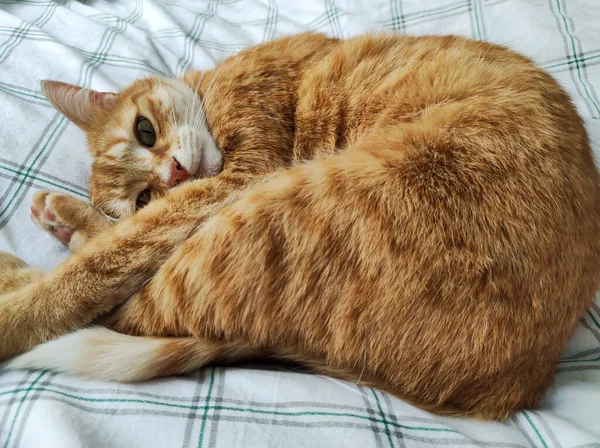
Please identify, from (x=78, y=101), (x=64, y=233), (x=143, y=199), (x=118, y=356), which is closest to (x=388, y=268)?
(x=118, y=356)

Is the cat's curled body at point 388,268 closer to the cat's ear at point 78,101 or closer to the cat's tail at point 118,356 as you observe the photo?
the cat's tail at point 118,356

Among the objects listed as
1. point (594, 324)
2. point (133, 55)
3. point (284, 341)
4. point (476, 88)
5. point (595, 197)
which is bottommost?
point (594, 324)

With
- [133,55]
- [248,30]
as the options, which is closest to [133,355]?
[133,55]

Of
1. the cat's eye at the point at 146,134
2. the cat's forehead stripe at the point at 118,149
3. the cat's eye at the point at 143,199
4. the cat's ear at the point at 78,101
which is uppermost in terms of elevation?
the cat's ear at the point at 78,101

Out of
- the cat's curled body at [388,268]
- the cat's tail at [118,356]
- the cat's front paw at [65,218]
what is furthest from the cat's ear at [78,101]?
the cat's tail at [118,356]

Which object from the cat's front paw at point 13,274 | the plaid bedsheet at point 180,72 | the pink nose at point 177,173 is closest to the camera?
the plaid bedsheet at point 180,72

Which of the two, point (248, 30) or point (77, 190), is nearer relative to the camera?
point (77, 190)

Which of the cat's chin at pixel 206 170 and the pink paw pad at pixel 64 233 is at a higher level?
the cat's chin at pixel 206 170

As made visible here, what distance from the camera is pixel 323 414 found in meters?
0.71

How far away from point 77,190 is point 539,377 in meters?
1.18

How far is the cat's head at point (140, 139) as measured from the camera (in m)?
1.05

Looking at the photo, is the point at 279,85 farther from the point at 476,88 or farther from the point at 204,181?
the point at 476,88

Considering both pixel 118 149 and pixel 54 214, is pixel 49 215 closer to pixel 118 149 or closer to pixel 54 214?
pixel 54 214

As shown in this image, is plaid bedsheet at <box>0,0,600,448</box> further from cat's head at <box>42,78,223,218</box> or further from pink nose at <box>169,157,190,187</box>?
pink nose at <box>169,157,190,187</box>
